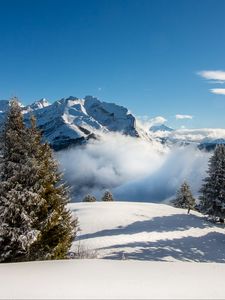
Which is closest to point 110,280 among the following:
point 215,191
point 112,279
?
point 112,279

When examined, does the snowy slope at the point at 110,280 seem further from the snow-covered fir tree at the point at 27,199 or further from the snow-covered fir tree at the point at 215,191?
the snow-covered fir tree at the point at 215,191

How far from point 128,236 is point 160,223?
26.9 ft

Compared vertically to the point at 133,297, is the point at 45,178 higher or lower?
higher

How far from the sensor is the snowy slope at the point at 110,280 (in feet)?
31.2

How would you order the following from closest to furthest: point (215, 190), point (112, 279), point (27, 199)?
point (112, 279) < point (27, 199) < point (215, 190)

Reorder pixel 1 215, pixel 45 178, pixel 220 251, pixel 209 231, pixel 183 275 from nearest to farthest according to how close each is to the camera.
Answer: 1. pixel 183 275
2. pixel 1 215
3. pixel 45 178
4. pixel 220 251
5. pixel 209 231

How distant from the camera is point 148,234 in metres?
39.0

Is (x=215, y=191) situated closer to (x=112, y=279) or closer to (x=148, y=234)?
(x=148, y=234)

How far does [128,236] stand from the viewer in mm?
37656

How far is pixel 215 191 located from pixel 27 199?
37595 mm

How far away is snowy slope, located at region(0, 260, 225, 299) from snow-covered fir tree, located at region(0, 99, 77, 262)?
6.80 ft

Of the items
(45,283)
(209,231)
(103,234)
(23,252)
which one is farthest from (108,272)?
(209,231)

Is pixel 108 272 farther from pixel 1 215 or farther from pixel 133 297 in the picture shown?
pixel 1 215

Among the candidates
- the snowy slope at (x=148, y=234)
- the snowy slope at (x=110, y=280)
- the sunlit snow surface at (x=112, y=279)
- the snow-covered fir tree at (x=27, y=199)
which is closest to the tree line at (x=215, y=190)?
the snowy slope at (x=148, y=234)
